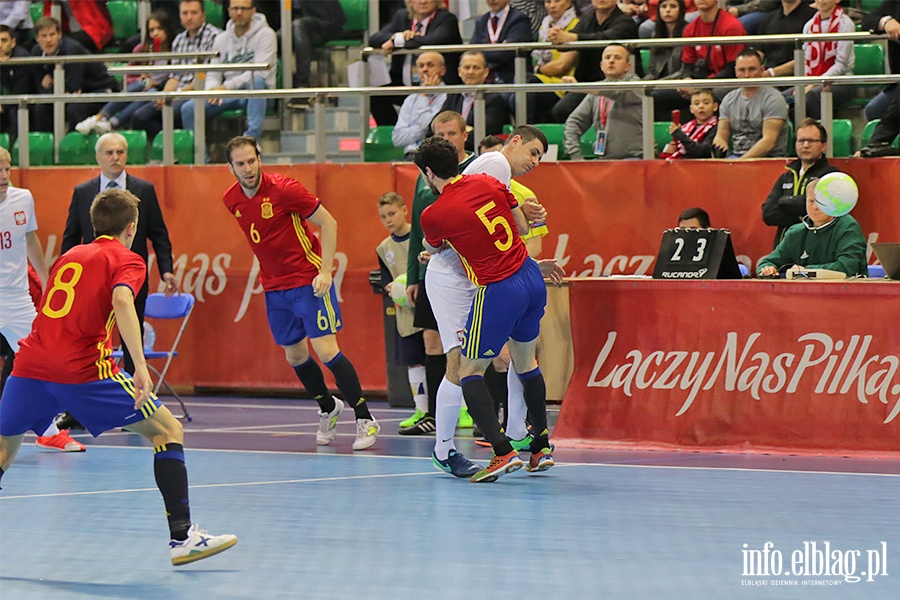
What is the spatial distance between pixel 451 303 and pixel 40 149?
7318mm

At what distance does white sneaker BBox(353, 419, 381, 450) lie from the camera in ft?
31.0

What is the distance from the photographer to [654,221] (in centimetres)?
1155

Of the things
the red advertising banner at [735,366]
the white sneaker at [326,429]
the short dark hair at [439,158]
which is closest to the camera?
the short dark hair at [439,158]

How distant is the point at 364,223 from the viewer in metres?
12.5

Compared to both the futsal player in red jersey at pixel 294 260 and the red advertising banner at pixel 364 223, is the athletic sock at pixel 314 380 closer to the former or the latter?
the futsal player in red jersey at pixel 294 260

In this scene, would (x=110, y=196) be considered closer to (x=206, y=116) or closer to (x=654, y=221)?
(x=654, y=221)

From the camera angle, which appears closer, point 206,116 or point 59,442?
point 59,442

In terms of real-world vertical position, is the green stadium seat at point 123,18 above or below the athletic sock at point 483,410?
above

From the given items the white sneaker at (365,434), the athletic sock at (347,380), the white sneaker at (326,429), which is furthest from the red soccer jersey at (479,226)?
the white sneaker at (326,429)

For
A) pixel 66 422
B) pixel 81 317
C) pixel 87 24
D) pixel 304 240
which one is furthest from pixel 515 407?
pixel 87 24

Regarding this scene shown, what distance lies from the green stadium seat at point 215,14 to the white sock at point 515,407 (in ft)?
30.8

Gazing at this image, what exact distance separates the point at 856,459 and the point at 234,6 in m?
9.03

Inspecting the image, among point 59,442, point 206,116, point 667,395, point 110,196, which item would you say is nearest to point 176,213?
point 206,116

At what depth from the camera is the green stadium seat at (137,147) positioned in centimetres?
1409
